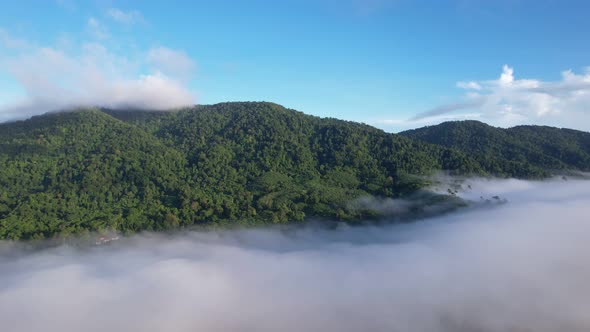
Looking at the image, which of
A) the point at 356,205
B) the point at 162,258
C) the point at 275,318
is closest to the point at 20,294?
the point at 162,258

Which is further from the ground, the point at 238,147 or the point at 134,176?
the point at 238,147

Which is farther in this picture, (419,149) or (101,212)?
(419,149)

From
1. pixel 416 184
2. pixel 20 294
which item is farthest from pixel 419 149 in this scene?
pixel 20 294

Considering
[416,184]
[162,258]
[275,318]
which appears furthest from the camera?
[416,184]

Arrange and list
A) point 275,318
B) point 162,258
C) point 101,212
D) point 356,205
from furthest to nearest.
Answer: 1. point 356,205
2. point 101,212
3. point 162,258
4. point 275,318

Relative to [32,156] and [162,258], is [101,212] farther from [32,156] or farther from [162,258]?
[32,156]

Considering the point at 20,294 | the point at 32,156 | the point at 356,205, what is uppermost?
the point at 32,156

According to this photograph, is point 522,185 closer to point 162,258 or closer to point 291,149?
point 291,149
